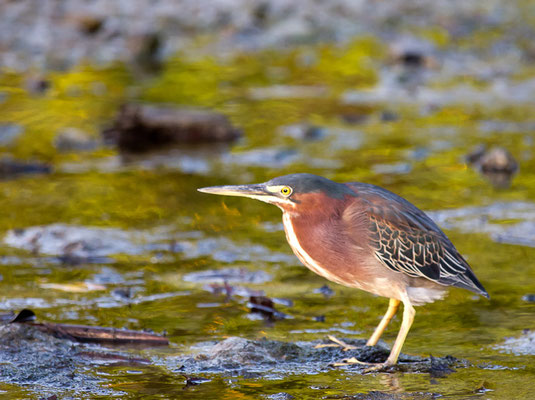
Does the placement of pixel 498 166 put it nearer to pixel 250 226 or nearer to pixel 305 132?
pixel 305 132

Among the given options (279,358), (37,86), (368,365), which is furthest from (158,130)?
(368,365)

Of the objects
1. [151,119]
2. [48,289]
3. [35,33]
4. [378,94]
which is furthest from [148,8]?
[48,289]

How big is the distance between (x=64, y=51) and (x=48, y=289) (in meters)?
10.9

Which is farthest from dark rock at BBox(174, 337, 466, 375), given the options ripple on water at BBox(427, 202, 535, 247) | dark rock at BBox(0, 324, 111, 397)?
ripple on water at BBox(427, 202, 535, 247)

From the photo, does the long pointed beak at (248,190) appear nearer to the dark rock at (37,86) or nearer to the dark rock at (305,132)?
the dark rock at (305,132)

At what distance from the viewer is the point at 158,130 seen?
35.1ft

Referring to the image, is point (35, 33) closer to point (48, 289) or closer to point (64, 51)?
point (64, 51)

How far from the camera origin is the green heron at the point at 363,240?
5105 mm

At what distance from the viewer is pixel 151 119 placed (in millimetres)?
10727

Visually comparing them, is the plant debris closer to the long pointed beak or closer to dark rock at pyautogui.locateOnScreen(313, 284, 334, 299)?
the long pointed beak

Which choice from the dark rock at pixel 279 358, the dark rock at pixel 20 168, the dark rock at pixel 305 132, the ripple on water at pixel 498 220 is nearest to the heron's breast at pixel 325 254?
the dark rock at pixel 279 358

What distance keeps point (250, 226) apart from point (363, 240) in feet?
8.89

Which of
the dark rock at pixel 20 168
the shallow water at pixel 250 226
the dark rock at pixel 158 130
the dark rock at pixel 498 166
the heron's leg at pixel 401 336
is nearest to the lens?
the shallow water at pixel 250 226

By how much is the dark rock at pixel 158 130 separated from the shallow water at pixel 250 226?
1.28ft
